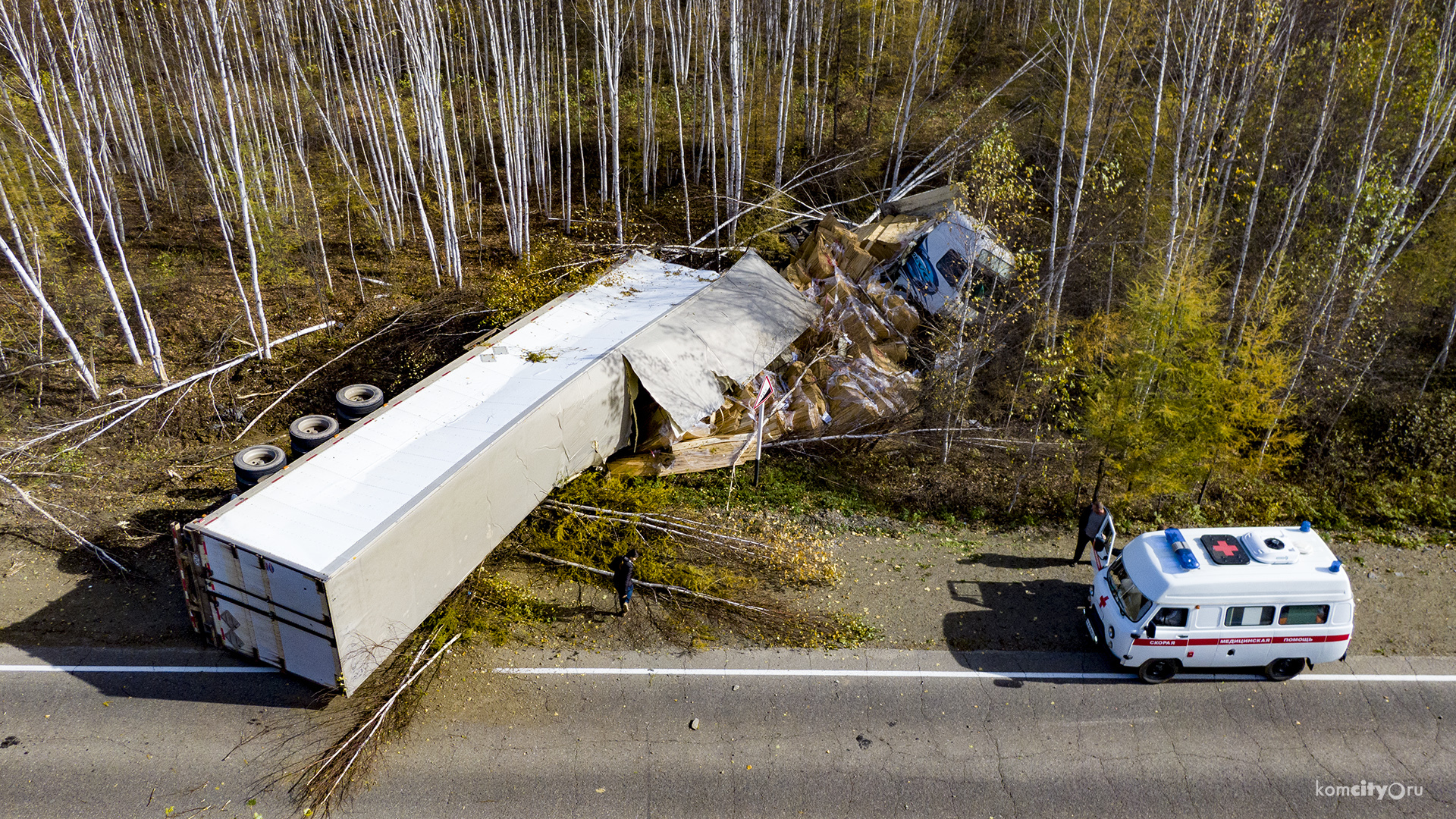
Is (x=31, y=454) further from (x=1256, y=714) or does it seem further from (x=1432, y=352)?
(x=1432, y=352)

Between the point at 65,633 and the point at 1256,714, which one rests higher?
the point at 65,633

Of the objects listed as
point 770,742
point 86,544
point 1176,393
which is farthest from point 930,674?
point 86,544

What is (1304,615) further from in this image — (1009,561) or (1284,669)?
(1009,561)

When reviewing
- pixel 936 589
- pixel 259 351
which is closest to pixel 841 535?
pixel 936 589

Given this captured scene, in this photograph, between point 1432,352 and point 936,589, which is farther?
point 1432,352

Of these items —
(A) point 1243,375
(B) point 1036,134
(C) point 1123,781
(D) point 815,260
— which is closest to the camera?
(C) point 1123,781

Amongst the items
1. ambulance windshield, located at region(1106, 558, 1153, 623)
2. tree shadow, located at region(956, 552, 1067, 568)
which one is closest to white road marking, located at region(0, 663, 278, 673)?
tree shadow, located at region(956, 552, 1067, 568)

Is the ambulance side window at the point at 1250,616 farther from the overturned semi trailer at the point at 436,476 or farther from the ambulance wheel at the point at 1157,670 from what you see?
the overturned semi trailer at the point at 436,476
